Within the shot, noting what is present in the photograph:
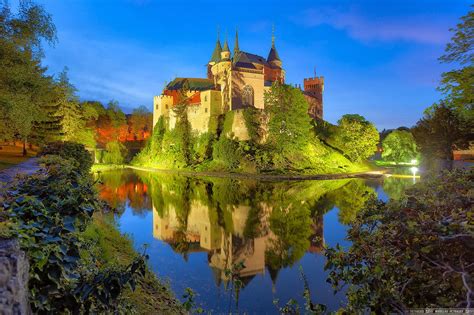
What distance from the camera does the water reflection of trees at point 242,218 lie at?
1166 centimetres

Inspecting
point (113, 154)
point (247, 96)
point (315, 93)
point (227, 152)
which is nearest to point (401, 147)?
point (315, 93)

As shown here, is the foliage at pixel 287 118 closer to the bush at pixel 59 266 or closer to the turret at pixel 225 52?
the turret at pixel 225 52

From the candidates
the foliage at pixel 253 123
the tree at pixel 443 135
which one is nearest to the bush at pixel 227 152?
the foliage at pixel 253 123

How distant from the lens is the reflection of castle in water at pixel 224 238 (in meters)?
11.0

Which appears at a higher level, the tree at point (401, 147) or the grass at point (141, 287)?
the tree at point (401, 147)

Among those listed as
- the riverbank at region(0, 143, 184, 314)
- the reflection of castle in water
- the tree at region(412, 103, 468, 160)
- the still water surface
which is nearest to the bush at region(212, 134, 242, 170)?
the still water surface

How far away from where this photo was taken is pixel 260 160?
130 feet

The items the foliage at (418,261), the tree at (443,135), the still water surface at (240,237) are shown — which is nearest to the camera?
the foliage at (418,261)

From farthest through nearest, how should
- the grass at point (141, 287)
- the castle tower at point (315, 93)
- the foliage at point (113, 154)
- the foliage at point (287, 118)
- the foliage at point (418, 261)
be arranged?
the castle tower at point (315, 93), the foliage at point (113, 154), the foliage at point (287, 118), the grass at point (141, 287), the foliage at point (418, 261)

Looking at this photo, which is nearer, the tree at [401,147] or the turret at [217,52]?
the tree at [401,147]

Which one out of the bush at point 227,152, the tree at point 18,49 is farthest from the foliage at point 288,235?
the bush at point 227,152

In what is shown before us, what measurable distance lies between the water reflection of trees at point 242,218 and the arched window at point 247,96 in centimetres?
2077

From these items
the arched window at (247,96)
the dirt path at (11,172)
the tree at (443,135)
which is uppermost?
the arched window at (247,96)

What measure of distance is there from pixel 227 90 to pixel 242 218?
32.5 metres
